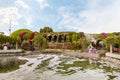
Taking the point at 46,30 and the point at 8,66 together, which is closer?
the point at 8,66

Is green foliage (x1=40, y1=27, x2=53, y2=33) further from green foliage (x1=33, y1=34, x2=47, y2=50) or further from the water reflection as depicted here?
the water reflection

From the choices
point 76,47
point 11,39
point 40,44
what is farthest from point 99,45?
point 11,39

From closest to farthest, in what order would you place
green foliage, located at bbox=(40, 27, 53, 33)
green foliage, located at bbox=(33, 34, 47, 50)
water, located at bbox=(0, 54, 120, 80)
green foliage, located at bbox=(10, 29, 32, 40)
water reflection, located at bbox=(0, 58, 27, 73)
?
water, located at bbox=(0, 54, 120, 80), water reflection, located at bbox=(0, 58, 27, 73), green foliage, located at bbox=(33, 34, 47, 50), green foliage, located at bbox=(10, 29, 32, 40), green foliage, located at bbox=(40, 27, 53, 33)

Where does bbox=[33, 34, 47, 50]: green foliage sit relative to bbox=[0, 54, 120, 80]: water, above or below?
above

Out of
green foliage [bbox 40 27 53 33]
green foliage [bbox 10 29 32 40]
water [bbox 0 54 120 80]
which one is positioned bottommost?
water [bbox 0 54 120 80]

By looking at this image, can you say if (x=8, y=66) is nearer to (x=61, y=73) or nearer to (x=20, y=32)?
(x=61, y=73)

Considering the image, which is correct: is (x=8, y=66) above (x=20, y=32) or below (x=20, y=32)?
below

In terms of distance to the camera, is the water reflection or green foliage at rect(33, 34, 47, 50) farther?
green foliage at rect(33, 34, 47, 50)

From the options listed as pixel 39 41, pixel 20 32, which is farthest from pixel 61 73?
pixel 20 32

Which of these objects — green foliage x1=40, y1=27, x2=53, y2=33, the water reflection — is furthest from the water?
green foliage x1=40, y1=27, x2=53, y2=33

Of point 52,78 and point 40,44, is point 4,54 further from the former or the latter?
point 52,78

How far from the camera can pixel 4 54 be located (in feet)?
113

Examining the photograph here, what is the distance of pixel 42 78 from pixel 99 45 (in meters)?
42.1

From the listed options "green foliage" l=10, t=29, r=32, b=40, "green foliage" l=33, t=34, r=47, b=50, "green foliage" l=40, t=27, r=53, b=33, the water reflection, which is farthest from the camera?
"green foliage" l=40, t=27, r=53, b=33
